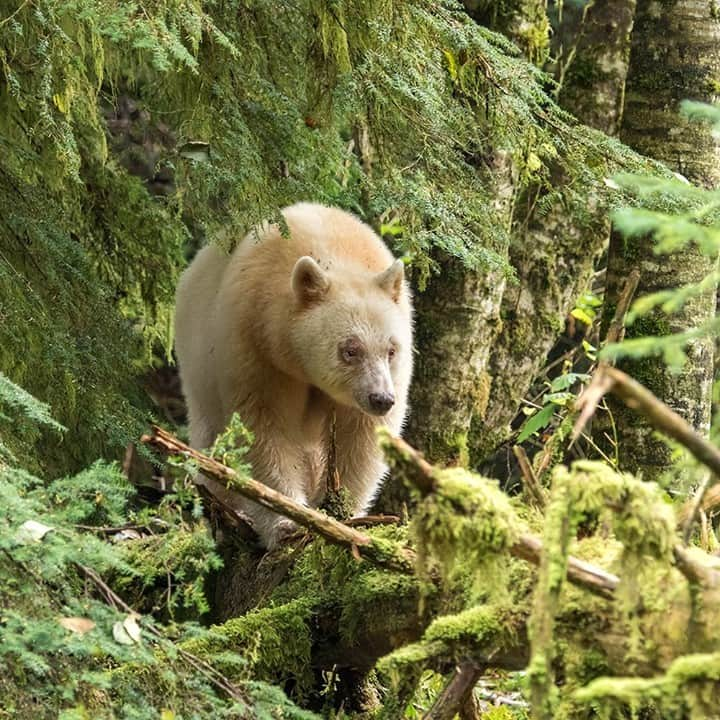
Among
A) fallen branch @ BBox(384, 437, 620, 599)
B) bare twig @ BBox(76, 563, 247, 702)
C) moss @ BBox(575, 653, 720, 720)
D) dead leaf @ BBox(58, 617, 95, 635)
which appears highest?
fallen branch @ BBox(384, 437, 620, 599)

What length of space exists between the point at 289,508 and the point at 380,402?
247cm

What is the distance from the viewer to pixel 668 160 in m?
8.00

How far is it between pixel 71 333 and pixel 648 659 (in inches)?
171

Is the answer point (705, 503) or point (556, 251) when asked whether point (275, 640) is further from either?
point (556, 251)

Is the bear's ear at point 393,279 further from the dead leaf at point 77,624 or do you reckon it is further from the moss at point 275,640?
the dead leaf at point 77,624

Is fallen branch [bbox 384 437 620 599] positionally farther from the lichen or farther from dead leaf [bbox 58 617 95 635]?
dead leaf [bbox 58 617 95 635]

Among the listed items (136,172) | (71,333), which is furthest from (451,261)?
(136,172)

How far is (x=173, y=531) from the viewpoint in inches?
173

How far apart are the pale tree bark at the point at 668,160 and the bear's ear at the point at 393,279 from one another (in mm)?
1520

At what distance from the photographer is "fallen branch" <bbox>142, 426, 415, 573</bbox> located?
4273 millimetres

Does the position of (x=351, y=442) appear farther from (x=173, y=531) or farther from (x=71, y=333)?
(x=173, y=531)

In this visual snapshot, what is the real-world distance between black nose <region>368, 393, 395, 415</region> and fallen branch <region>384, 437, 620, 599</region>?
3.17 metres

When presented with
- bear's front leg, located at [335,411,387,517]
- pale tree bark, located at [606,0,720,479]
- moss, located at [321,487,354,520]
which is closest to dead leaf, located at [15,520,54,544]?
moss, located at [321,487,354,520]

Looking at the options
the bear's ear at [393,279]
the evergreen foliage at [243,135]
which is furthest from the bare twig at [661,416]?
the bear's ear at [393,279]
